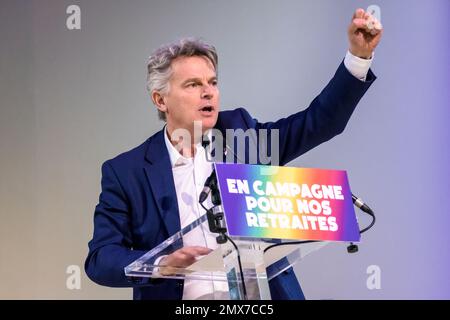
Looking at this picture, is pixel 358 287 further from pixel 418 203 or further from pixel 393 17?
pixel 393 17

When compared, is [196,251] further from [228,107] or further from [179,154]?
[228,107]

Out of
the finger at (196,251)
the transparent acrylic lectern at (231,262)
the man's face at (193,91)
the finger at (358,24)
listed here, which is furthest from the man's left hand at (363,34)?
the finger at (196,251)

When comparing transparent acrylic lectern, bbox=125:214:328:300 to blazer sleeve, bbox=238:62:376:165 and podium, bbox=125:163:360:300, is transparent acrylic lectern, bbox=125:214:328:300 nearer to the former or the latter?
podium, bbox=125:163:360:300

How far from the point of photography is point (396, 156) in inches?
137

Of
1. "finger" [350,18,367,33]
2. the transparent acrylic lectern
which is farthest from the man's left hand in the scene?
Result: the transparent acrylic lectern

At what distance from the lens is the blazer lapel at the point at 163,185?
8.48ft

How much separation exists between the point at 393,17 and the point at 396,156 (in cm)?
56

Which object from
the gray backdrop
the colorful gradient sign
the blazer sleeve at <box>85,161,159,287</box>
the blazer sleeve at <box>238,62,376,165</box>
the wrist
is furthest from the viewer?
the gray backdrop

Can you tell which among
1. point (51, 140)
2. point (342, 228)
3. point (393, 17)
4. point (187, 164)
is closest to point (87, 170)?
point (51, 140)

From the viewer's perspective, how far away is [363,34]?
2488mm

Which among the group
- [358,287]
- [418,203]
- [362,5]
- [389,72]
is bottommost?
[358,287]

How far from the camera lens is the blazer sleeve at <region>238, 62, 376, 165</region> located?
269 centimetres

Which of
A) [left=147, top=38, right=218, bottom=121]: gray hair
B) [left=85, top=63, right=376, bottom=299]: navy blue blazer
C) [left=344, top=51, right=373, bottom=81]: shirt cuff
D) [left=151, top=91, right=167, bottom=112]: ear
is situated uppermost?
[left=147, top=38, right=218, bottom=121]: gray hair
